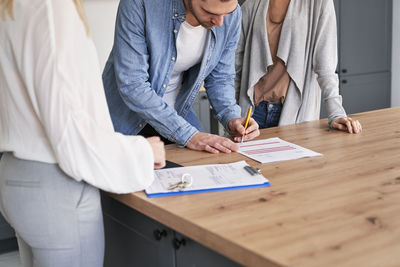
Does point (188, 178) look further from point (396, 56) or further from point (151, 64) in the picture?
point (396, 56)

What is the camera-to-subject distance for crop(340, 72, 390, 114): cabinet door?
5.16 m

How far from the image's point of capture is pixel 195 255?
1.20 meters

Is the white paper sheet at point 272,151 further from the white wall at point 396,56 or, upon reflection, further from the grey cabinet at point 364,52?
the white wall at point 396,56

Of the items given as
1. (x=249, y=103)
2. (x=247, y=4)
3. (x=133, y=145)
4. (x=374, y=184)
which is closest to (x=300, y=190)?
(x=374, y=184)

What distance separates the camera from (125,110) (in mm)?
2014

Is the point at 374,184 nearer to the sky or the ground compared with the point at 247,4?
nearer to the ground

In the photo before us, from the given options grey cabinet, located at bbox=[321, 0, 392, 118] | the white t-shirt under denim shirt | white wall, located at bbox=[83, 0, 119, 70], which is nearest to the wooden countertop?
the white t-shirt under denim shirt

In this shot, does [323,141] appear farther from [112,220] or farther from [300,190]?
[112,220]

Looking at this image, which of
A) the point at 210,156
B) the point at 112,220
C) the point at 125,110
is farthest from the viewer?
the point at 125,110

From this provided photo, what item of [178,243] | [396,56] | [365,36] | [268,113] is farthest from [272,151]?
[396,56]

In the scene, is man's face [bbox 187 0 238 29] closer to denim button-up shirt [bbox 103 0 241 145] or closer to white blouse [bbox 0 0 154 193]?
denim button-up shirt [bbox 103 0 241 145]

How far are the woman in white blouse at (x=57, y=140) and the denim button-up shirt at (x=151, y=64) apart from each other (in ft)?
1.71

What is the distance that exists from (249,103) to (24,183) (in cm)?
151

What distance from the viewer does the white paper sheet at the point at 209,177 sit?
1.32m
